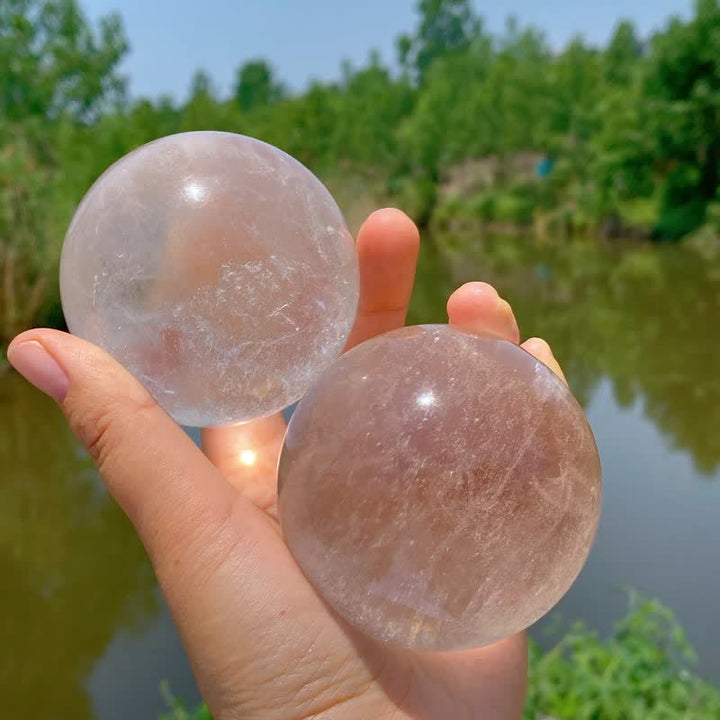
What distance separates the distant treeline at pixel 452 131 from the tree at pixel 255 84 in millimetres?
11658

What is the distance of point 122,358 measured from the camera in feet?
4.19

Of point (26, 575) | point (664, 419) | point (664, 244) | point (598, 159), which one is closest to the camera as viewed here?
point (26, 575)

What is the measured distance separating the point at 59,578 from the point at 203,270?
3599 mm

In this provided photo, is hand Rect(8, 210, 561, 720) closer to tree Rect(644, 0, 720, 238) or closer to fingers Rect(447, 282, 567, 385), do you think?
fingers Rect(447, 282, 567, 385)

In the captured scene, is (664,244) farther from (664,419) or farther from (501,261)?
(664,419)

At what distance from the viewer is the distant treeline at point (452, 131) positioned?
8.12 meters

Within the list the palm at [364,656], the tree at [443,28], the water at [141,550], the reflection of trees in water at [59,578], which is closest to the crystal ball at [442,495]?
the palm at [364,656]

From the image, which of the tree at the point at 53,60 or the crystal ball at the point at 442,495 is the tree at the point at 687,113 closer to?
the tree at the point at 53,60

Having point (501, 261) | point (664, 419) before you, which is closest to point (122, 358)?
point (664, 419)

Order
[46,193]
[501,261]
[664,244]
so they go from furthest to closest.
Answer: [664,244] → [501,261] → [46,193]

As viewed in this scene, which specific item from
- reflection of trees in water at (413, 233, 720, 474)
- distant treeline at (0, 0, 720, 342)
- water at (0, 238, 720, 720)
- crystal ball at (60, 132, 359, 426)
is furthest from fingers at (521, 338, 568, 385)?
distant treeline at (0, 0, 720, 342)

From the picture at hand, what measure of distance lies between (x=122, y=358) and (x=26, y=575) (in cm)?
356

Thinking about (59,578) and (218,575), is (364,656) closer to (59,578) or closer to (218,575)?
(218,575)

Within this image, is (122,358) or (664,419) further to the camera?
(664,419)
